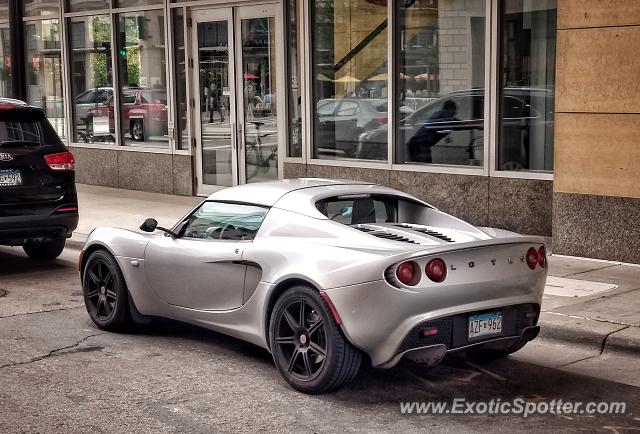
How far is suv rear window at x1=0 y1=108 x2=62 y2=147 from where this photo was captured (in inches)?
418

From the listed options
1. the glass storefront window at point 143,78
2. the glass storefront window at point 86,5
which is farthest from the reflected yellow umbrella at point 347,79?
the glass storefront window at point 86,5

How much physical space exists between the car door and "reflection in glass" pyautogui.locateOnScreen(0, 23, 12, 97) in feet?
52.6

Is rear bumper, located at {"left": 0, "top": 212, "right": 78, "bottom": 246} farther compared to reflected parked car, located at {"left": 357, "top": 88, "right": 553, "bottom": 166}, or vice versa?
reflected parked car, located at {"left": 357, "top": 88, "right": 553, "bottom": 166}

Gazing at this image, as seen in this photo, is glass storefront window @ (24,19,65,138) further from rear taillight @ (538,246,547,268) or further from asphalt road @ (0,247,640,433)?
rear taillight @ (538,246,547,268)

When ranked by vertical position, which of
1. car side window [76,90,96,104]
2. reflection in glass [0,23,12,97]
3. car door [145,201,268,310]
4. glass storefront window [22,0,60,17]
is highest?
glass storefront window [22,0,60,17]

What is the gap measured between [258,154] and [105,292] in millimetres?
8334

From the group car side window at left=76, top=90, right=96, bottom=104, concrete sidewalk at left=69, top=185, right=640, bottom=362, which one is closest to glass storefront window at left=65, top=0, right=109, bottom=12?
car side window at left=76, top=90, right=96, bottom=104

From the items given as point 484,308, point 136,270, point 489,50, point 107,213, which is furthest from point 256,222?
point 107,213

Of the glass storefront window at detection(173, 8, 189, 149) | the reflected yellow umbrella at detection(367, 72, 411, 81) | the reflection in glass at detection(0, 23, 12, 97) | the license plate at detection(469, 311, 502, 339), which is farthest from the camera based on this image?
the reflection in glass at detection(0, 23, 12, 97)

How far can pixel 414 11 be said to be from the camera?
13.4 meters

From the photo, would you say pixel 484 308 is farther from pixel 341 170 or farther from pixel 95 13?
pixel 95 13

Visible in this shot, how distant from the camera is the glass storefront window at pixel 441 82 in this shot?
1268 centimetres

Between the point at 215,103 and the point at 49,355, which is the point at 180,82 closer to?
the point at 215,103

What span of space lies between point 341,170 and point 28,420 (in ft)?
29.3
